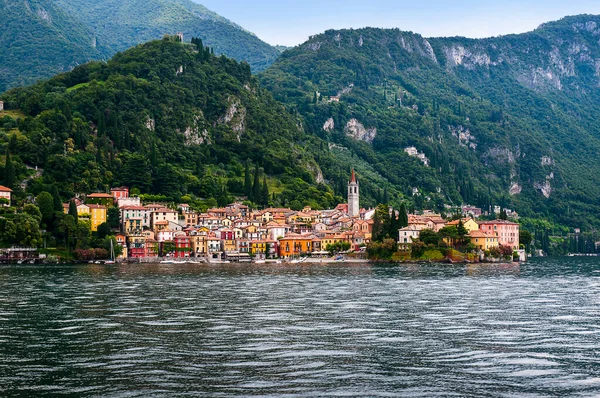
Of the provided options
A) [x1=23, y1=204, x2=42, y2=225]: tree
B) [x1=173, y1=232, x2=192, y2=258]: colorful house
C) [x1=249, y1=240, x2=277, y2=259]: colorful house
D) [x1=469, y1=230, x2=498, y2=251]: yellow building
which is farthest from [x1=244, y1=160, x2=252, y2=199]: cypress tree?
[x1=23, y1=204, x2=42, y2=225]: tree

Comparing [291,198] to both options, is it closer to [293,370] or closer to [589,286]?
[589,286]

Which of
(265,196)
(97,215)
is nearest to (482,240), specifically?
(265,196)

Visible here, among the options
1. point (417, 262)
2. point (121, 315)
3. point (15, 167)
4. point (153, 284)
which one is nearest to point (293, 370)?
point (121, 315)

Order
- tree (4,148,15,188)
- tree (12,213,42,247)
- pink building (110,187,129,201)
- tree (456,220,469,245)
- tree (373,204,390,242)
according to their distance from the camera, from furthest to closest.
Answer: pink building (110,187,129,201), tree (4,148,15,188), tree (373,204,390,242), tree (456,220,469,245), tree (12,213,42,247)

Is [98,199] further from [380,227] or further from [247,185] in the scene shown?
[380,227]

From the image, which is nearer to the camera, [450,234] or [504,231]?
[450,234]

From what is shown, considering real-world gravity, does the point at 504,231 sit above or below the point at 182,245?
above

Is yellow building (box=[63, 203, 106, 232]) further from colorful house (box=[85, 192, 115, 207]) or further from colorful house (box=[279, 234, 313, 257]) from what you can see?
colorful house (box=[279, 234, 313, 257])
